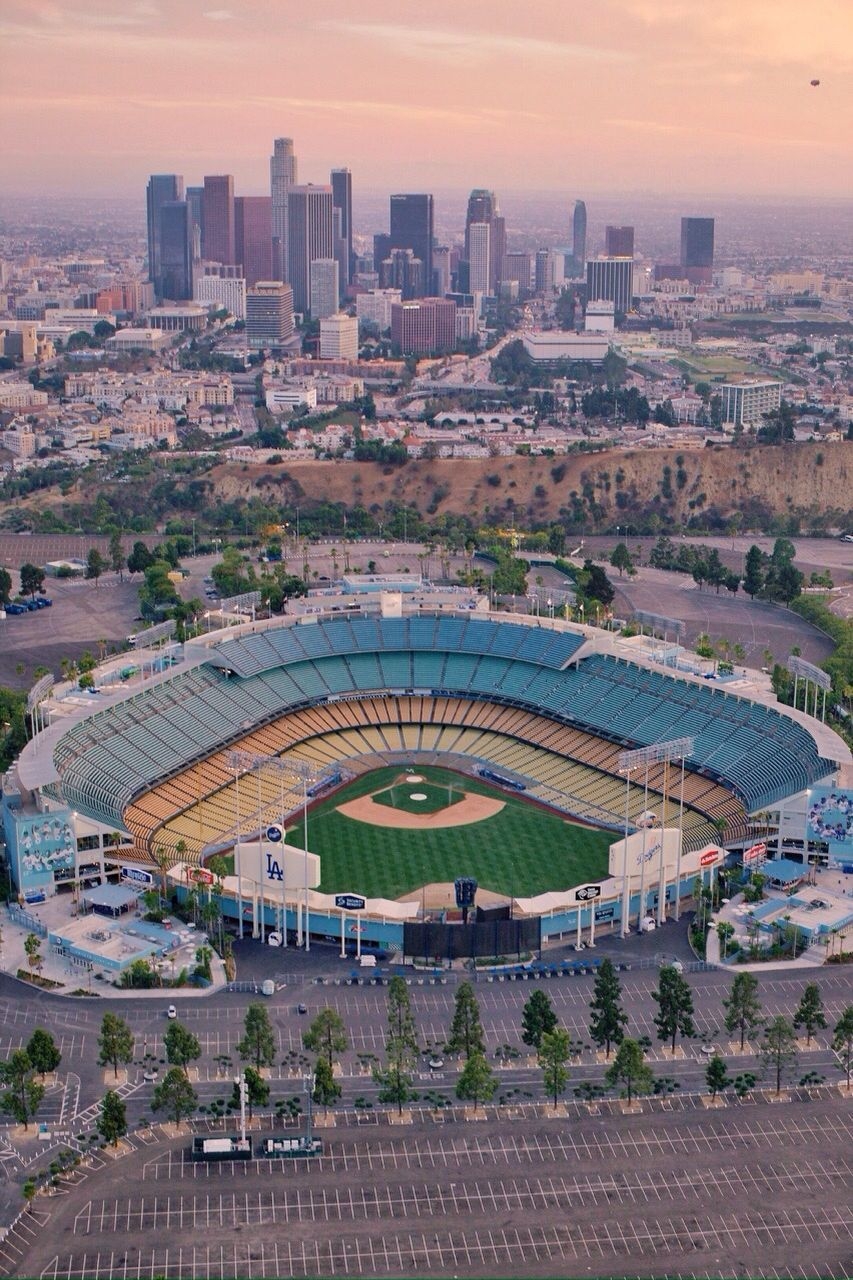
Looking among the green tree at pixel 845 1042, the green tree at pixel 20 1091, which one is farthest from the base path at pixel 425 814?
the green tree at pixel 20 1091

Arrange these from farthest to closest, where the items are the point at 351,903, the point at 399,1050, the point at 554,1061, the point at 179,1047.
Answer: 1. the point at 351,903
2. the point at 399,1050
3. the point at 179,1047
4. the point at 554,1061

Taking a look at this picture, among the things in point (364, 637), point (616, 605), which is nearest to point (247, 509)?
point (616, 605)

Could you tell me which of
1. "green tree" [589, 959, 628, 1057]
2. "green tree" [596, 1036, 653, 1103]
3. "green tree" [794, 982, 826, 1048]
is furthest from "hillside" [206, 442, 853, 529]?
"green tree" [596, 1036, 653, 1103]

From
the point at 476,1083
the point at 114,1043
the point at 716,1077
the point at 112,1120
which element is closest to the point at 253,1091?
the point at 112,1120

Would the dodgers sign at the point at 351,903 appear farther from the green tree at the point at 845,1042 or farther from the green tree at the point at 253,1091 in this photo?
the green tree at the point at 845,1042

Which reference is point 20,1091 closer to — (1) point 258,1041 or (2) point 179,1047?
(2) point 179,1047

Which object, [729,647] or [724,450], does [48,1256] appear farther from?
[724,450]
